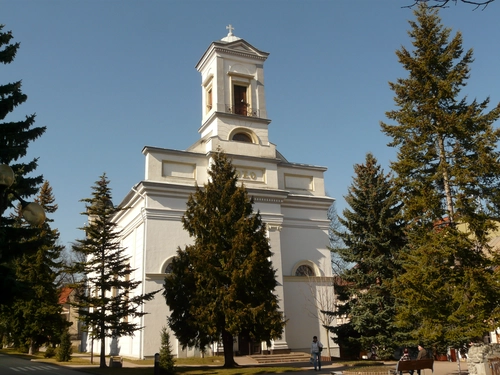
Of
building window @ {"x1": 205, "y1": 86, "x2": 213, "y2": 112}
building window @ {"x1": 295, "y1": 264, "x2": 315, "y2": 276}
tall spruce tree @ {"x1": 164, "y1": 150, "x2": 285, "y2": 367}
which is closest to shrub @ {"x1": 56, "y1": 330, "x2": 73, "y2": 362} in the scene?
tall spruce tree @ {"x1": 164, "y1": 150, "x2": 285, "y2": 367}

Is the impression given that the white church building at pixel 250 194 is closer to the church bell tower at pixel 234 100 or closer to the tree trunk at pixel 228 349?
the church bell tower at pixel 234 100

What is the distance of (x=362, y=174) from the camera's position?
23109mm

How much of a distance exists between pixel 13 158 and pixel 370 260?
49.7ft

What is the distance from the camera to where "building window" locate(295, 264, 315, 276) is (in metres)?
28.4

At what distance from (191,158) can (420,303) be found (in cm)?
1634

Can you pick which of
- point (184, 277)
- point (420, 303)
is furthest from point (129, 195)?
point (420, 303)

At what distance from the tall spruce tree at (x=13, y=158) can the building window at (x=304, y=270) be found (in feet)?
54.3

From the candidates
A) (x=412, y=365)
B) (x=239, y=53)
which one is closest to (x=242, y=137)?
(x=239, y=53)

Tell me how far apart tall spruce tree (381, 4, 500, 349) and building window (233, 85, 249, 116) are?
1412cm

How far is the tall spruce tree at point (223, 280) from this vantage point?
1794 centimetres

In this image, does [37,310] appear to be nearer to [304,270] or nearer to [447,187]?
[304,270]

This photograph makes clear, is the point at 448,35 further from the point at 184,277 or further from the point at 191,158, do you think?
the point at 191,158

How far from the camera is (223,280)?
18.6 m

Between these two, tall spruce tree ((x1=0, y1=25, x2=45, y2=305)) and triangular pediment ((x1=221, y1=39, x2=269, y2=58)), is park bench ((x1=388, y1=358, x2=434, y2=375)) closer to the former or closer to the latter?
tall spruce tree ((x1=0, y1=25, x2=45, y2=305))
